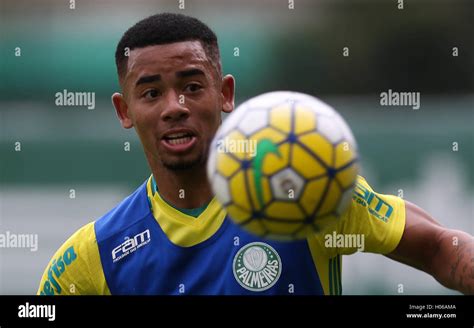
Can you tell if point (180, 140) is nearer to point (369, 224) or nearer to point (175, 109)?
point (175, 109)

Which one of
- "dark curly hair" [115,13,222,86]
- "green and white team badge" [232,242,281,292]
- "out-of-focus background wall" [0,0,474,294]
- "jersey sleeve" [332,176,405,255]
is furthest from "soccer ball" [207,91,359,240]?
"out-of-focus background wall" [0,0,474,294]

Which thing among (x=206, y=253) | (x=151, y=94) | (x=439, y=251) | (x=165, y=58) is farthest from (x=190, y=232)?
(x=439, y=251)

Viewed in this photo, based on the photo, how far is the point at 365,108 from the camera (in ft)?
27.7

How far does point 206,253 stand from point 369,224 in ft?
2.46

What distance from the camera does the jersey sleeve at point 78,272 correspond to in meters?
3.88

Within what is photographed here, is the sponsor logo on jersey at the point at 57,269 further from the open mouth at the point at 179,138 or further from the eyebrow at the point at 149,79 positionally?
the eyebrow at the point at 149,79

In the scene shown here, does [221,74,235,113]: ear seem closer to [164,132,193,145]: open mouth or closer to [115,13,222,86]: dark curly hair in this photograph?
[115,13,222,86]: dark curly hair

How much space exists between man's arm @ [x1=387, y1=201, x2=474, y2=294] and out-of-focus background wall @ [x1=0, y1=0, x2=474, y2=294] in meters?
3.29

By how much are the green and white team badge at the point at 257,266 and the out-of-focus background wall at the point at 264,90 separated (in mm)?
3322

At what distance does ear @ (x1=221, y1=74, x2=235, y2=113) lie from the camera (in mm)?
4023

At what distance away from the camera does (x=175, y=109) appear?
3.68 m
